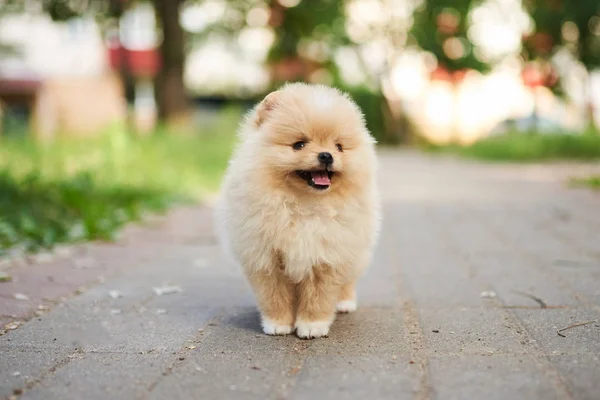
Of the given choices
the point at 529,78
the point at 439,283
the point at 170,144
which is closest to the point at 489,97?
the point at 529,78

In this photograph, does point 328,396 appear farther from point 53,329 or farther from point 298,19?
point 298,19

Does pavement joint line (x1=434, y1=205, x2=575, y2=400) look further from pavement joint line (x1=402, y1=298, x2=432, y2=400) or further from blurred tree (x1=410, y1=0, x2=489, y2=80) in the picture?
blurred tree (x1=410, y1=0, x2=489, y2=80)

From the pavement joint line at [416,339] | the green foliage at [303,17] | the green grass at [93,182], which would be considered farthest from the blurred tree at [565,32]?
the pavement joint line at [416,339]

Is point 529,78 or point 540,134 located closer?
point 540,134

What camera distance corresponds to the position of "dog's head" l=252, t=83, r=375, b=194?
9.28 feet

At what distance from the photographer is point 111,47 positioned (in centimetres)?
2650

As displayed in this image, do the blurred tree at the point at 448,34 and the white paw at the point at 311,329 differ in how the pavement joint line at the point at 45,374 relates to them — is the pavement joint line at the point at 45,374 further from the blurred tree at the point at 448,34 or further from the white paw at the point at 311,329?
the blurred tree at the point at 448,34

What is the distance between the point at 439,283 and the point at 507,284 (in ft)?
1.33

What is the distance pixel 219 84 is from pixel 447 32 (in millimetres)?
10938

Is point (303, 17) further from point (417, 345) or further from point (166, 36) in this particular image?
point (417, 345)

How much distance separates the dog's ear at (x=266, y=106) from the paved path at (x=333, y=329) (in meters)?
1.01

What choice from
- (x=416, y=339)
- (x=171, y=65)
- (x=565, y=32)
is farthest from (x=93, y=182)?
(x=565, y=32)

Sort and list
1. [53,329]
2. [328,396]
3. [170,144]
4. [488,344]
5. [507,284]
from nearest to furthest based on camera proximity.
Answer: [328,396], [488,344], [53,329], [507,284], [170,144]

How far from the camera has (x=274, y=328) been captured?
120 inches
